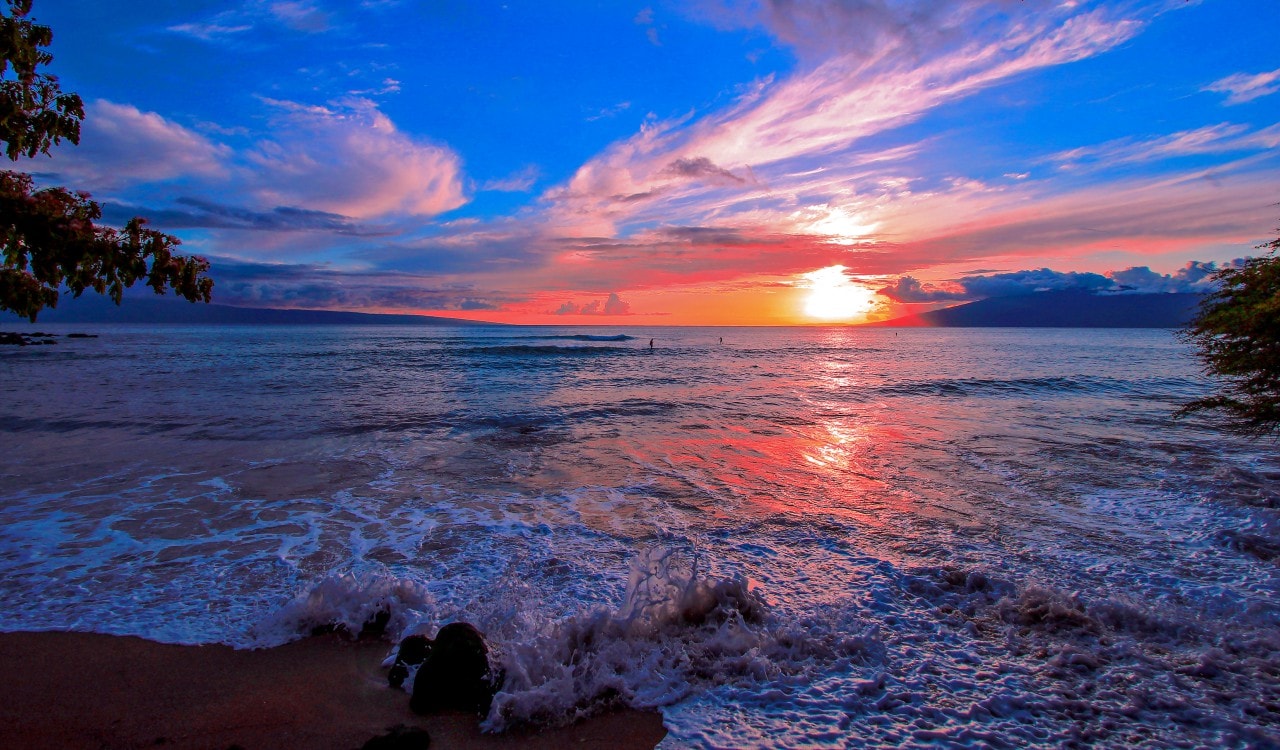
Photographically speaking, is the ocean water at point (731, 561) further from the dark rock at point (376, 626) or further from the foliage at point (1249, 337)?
the foliage at point (1249, 337)

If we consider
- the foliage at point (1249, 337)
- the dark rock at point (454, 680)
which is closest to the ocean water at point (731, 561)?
the dark rock at point (454, 680)

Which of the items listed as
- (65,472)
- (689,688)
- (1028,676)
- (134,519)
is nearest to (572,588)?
(689,688)

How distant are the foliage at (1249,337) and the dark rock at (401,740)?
1255 cm

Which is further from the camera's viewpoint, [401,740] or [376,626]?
[376,626]

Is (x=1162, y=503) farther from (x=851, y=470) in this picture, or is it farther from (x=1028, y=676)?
(x=1028, y=676)

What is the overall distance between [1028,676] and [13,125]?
9735 millimetres

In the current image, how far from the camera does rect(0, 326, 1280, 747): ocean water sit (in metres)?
4.50

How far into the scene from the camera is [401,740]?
3900 millimetres

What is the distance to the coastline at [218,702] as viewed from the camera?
4.02m

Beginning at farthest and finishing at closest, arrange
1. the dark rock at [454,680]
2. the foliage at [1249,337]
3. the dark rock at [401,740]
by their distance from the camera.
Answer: the foliage at [1249,337] → the dark rock at [454,680] → the dark rock at [401,740]

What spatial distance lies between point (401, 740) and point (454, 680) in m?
0.57

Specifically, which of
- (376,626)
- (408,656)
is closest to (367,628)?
(376,626)

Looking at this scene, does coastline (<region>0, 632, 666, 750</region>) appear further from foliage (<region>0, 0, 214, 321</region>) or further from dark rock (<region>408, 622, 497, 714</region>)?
foliage (<region>0, 0, 214, 321</region>)

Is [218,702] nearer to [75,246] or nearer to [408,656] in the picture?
[408,656]
